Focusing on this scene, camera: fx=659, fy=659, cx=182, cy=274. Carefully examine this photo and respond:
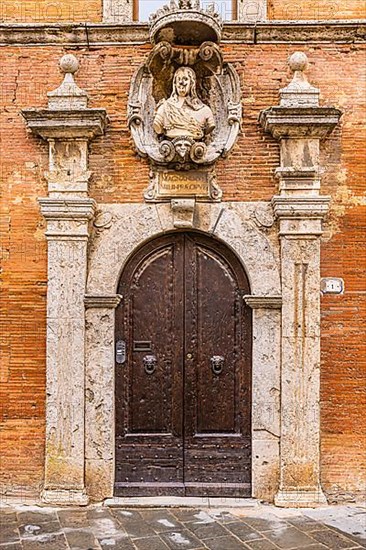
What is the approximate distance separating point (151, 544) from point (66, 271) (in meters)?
2.55

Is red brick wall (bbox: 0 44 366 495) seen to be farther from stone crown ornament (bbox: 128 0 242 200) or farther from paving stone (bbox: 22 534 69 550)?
paving stone (bbox: 22 534 69 550)

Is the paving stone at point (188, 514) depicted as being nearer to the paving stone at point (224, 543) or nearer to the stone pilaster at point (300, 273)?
the paving stone at point (224, 543)

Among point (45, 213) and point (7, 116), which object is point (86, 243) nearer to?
point (45, 213)

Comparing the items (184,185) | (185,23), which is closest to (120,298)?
(184,185)

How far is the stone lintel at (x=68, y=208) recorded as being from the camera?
244 inches

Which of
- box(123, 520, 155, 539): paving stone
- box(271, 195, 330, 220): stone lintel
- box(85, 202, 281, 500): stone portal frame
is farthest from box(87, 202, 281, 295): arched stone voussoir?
box(123, 520, 155, 539): paving stone

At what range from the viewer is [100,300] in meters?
6.24

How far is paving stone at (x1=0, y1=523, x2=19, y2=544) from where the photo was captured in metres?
5.28

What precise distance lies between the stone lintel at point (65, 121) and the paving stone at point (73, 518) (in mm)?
3471

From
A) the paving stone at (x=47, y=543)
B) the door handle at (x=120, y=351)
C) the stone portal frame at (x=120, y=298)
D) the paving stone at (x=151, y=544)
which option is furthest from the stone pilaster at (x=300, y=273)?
the paving stone at (x=47, y=543)

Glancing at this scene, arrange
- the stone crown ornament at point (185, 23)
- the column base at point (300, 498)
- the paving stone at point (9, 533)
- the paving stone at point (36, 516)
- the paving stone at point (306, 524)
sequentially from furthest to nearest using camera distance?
1. the column base at point (300, 498)
2. the stone crown ornament at point (185, 23)
3. the paving stone at point (36, 516)
4. the paving stone at point (306, 524)
5. the paving stone at point (9, 533)

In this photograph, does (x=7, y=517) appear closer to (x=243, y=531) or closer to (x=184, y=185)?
(x=243, y=531)

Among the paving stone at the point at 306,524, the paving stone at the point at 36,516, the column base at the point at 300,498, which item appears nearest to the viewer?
the paving stone at the point at 306,524

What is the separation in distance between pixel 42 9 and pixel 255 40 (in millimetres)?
2138
